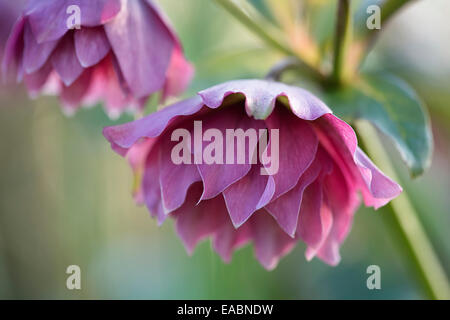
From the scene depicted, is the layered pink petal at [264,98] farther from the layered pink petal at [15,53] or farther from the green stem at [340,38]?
the layered pink petal at [15,53]

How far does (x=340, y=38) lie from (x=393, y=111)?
0.09m

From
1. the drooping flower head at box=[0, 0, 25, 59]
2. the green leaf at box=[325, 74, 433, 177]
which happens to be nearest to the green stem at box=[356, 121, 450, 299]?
the green leaf at box=[325, 74, 433, 177]

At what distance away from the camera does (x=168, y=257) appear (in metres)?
1.10

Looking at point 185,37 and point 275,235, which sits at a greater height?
point 185,37

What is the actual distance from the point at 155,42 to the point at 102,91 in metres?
0.10

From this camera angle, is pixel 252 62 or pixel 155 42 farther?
pixel 252 62

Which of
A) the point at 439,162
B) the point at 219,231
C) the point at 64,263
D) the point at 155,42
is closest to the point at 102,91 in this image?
the point at 155,42

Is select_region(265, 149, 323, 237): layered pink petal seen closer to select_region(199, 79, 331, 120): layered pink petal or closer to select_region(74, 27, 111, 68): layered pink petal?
select_region(199, 79, 331, 120): layered pink petal

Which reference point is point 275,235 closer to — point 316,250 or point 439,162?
point 316,250

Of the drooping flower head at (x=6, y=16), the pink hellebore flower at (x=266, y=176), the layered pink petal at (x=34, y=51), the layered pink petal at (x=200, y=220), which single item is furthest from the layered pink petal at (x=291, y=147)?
the drooping flower head at (x=6, y=16)

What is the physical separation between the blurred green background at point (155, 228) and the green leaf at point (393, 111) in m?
0.35

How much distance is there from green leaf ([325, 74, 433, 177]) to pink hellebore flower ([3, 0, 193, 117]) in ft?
0.63

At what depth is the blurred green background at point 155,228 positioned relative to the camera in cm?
101

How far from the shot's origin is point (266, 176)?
1.59ft
